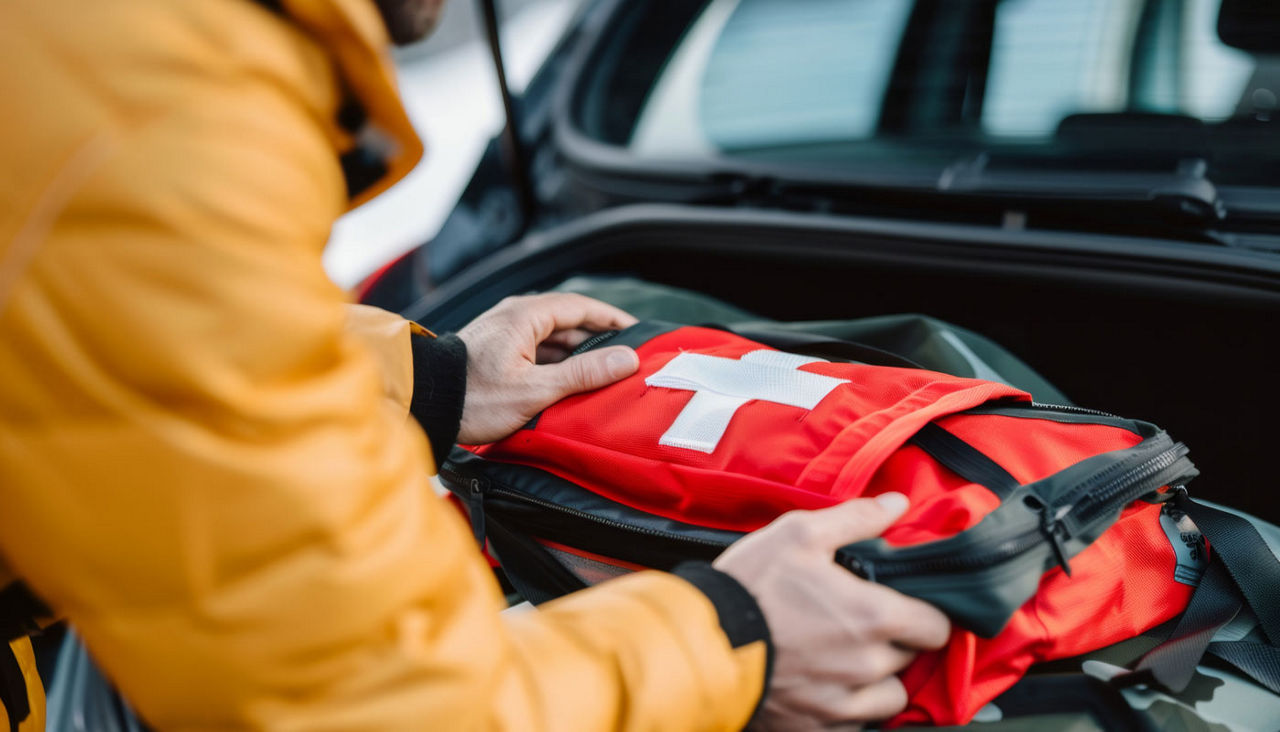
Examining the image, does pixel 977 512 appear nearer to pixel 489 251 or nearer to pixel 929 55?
pixel 929 55

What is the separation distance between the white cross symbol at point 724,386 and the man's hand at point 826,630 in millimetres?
172

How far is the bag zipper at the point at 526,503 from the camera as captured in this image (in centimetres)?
78

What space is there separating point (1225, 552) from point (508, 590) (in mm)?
707

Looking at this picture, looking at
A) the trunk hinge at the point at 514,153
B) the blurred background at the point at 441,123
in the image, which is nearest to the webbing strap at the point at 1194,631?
the trunk hinge at the point at 514,153

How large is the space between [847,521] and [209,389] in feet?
1.46

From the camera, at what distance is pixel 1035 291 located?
3.59ft

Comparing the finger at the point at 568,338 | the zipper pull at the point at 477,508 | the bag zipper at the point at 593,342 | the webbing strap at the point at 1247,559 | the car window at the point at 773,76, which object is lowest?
the zipper pull at the point at 477,508

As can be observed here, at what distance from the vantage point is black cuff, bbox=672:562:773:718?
1.99ft

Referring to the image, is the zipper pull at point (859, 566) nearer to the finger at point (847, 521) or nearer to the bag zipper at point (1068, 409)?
the finger at point (847, 521)

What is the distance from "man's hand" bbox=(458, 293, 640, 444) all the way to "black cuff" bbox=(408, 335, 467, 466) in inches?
0.6

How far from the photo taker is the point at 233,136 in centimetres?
45

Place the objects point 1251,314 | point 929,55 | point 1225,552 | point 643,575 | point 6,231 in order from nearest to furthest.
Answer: point 6,231 → point 643,575 → point 1225,552 → point 1251,314 → point 929,55

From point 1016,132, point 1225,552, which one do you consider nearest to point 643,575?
point 1225,552

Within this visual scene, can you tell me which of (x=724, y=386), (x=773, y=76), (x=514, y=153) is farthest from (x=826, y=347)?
(x=514, y=153)
